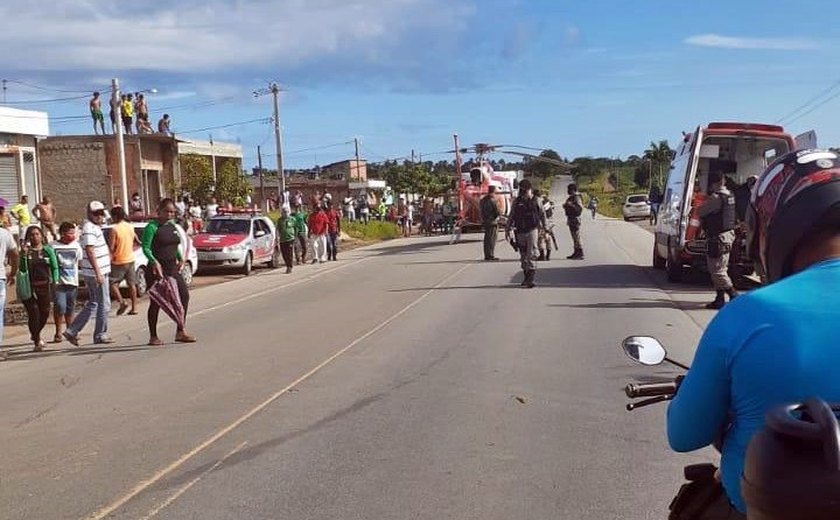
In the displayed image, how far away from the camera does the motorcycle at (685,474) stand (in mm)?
2643

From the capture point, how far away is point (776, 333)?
2225 millimetres

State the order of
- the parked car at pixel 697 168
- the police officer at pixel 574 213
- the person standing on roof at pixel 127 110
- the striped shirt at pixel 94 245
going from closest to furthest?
the striped shirt at pixel 94 245 < the parked car at pixel 697 168 < the police officer at pixel 574 213 < the person standing on roof at pixel 127 110

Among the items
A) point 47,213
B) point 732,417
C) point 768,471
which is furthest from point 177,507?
point 47,213

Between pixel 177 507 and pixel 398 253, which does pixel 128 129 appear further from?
pixel 177 507

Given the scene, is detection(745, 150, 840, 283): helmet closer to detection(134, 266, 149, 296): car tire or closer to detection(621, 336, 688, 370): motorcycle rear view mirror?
detection(621, 336, 688, 370): motorcycle rear view mirror

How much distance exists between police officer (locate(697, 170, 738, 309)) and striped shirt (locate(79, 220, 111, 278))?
8191mm

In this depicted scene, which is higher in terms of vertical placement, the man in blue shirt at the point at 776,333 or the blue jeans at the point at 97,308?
the man in blue shirt at the point at 776,333

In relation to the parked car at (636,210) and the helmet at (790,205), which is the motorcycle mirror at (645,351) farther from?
the parked car at (636,210)

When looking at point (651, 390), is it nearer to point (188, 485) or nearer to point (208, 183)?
point (188, 485)

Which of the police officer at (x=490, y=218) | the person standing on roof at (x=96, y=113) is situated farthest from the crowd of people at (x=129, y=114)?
the police officer at (x=490, y=218)

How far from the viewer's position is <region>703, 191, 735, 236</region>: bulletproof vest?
44.2ft

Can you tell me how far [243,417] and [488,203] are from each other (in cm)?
1751

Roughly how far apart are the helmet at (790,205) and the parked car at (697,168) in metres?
12.5

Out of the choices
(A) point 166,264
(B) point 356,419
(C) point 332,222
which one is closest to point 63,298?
(A) point 166,264
